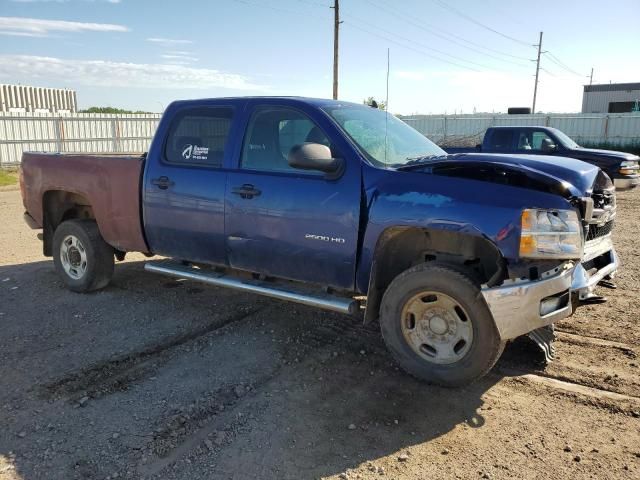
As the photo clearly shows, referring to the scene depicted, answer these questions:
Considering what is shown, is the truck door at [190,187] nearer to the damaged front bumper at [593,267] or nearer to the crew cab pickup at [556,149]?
the damaged front bumper at [593,267]

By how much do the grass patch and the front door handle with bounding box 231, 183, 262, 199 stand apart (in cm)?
1584

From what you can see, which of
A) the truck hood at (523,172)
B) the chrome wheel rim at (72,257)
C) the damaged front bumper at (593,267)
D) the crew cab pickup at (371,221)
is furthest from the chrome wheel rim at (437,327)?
the chrome wheel rim at (72,257)

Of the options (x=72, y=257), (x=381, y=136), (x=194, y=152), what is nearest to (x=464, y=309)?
(x=381, y=136)

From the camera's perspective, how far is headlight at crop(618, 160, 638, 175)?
13148mm

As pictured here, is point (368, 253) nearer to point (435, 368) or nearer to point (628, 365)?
point (435, 368)

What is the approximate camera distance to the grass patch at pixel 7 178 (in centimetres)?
1773

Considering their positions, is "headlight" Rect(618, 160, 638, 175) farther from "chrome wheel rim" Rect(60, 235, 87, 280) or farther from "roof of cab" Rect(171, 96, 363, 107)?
"chrome wheel rim" Rect(60, 235, 87, 280)

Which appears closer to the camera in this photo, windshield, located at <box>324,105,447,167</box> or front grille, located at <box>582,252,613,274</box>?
front grille, located at <box>582,252,613,274</box>

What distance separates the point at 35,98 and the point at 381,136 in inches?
1767

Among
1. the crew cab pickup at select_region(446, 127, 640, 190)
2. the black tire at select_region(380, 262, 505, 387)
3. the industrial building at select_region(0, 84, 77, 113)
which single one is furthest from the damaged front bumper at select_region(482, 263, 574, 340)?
the industrial building at select_region(0, 84, 77, 113)

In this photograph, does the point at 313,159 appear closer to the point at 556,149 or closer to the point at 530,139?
the point at 556,149

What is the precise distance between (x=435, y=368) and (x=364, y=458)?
1.01 metres

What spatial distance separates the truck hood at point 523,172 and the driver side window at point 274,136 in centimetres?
106

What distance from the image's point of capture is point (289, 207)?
4.33 m
